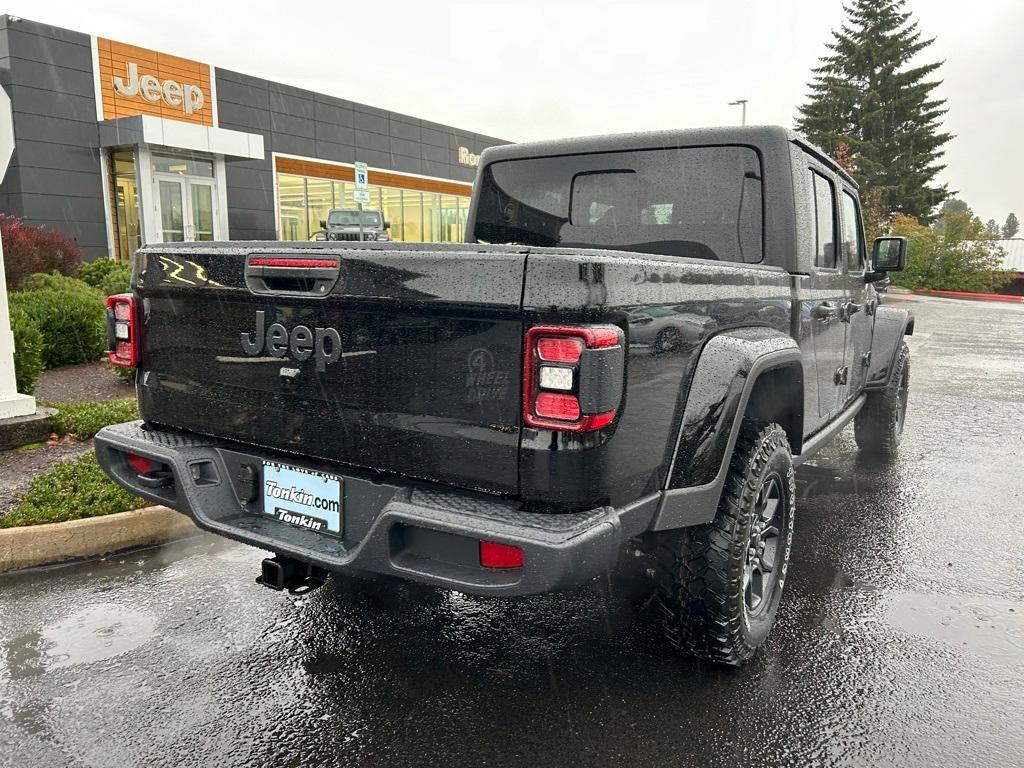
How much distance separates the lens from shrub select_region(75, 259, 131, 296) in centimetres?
1150

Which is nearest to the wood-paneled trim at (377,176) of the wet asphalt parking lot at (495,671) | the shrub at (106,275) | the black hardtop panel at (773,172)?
the shrub at (106,275)

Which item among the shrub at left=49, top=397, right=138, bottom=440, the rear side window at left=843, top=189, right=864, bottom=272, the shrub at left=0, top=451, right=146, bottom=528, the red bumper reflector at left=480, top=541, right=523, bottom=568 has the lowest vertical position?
the shrub at left=0, top=451, right=146, bottom=528

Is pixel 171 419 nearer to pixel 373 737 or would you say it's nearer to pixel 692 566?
pixel 373 737

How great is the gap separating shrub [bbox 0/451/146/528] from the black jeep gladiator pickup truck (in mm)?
1286

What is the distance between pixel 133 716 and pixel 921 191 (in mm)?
53197

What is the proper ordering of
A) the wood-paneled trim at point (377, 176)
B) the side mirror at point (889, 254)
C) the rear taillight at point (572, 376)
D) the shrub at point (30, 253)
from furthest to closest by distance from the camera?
the wood-paneled trim at point (377, 176) < the shrub at point (30, 253) < the side mirror at point (889, 254) < the rear taillight at point (572, 376)

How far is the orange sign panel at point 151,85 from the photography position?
2373 centimetres

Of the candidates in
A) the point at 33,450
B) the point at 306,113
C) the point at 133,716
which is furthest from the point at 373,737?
the point at 306,113

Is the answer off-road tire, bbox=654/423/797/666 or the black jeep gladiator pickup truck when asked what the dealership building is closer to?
the black jeep gladiator pickup truck

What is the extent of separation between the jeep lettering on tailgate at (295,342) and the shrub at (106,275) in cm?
966

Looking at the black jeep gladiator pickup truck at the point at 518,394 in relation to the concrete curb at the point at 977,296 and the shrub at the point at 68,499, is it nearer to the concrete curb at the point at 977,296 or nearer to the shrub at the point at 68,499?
the shrub at the point at 68,499

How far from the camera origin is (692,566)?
2807 mm

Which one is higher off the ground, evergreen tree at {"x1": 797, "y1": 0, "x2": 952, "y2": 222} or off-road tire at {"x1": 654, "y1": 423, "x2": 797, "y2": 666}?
evergreen tree at {"x1": 797, "y1": 0, "x2": 952, "y2": 222}

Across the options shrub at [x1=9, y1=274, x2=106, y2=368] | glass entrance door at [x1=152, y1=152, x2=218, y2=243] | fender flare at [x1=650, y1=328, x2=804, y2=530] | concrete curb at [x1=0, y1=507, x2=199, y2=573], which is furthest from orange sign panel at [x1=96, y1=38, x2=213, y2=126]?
fender flare at [x1=650, y1=328, x2=804, y2=530]
